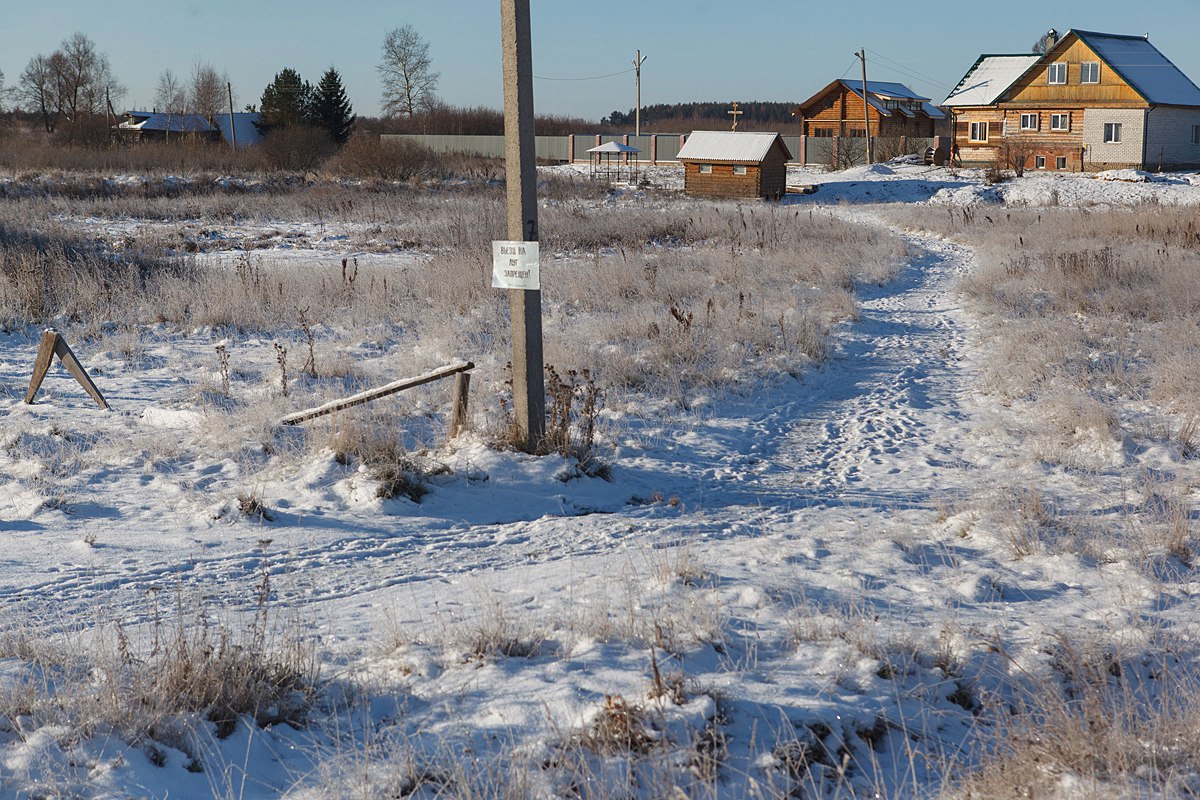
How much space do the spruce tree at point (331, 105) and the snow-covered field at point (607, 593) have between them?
2100 inches

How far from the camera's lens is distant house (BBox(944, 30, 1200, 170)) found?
40.3 meters

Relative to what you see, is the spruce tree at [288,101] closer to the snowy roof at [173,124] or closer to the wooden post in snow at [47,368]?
the snowy roof at [173,124]

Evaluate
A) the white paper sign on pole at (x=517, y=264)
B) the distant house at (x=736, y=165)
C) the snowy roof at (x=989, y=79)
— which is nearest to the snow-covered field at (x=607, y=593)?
the white paper sign on pole at (x=517, y=264)

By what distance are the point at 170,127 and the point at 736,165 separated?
53.9m

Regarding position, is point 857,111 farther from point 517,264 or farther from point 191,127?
point 517,264

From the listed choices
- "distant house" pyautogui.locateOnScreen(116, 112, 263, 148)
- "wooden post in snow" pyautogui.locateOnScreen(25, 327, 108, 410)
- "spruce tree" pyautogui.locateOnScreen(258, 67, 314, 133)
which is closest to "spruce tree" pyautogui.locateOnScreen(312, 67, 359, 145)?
"spruce tree" pyautogui.locateOnScreen(258, 67, 314, 133)

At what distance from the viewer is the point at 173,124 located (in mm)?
73062

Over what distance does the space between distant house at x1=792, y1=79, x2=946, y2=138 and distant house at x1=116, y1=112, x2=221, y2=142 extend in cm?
4142

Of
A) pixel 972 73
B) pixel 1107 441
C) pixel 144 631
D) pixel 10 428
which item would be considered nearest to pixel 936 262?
pixel 1107 441

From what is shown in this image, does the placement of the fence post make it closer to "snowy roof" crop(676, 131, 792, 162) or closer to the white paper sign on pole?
the white paper sign on pole

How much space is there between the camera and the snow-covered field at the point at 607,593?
2920 mm

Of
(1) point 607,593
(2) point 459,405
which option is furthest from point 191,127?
(1) point 607,593

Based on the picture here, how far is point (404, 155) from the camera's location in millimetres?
40031

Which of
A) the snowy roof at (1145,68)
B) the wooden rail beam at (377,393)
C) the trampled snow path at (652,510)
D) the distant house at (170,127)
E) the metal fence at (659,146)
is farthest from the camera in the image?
the distant house at (170,127)
